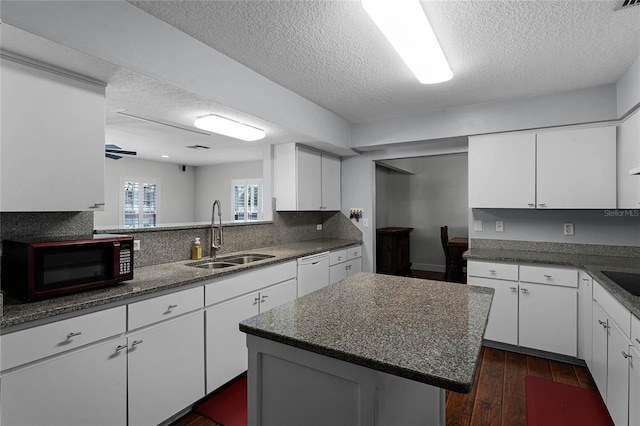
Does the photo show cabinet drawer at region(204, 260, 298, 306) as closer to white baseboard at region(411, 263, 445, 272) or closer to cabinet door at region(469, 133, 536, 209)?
cabinet door at region(469, 133, 536, 209)

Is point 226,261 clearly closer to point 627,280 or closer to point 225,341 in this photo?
point 225,341

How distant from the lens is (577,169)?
2.92 m

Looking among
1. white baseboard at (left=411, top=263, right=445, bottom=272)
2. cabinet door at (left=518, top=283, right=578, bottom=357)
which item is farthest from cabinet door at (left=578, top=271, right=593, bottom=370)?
white baseboard at (left=411, top=263, right=445, bottom=272)

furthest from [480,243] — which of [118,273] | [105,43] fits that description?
[105,43]

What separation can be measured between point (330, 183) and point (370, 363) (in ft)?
11.4

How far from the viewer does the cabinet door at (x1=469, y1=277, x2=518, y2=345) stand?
2.95m

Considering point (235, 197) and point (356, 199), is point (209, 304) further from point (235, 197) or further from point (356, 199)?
point (235, 197)

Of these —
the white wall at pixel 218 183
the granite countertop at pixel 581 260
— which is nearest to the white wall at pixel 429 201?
the white wall at pixel 218 183

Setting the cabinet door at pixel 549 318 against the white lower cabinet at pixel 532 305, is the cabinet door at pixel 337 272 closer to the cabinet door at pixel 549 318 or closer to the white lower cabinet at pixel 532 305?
the white lower cabinet at pixel 532 305

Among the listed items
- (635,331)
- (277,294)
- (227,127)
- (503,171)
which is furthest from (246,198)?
(635,331)

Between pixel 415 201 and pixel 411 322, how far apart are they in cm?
611

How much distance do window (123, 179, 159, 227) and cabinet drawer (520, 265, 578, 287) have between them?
22.2ft

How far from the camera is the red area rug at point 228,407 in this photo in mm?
2031

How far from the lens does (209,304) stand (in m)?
2.19
